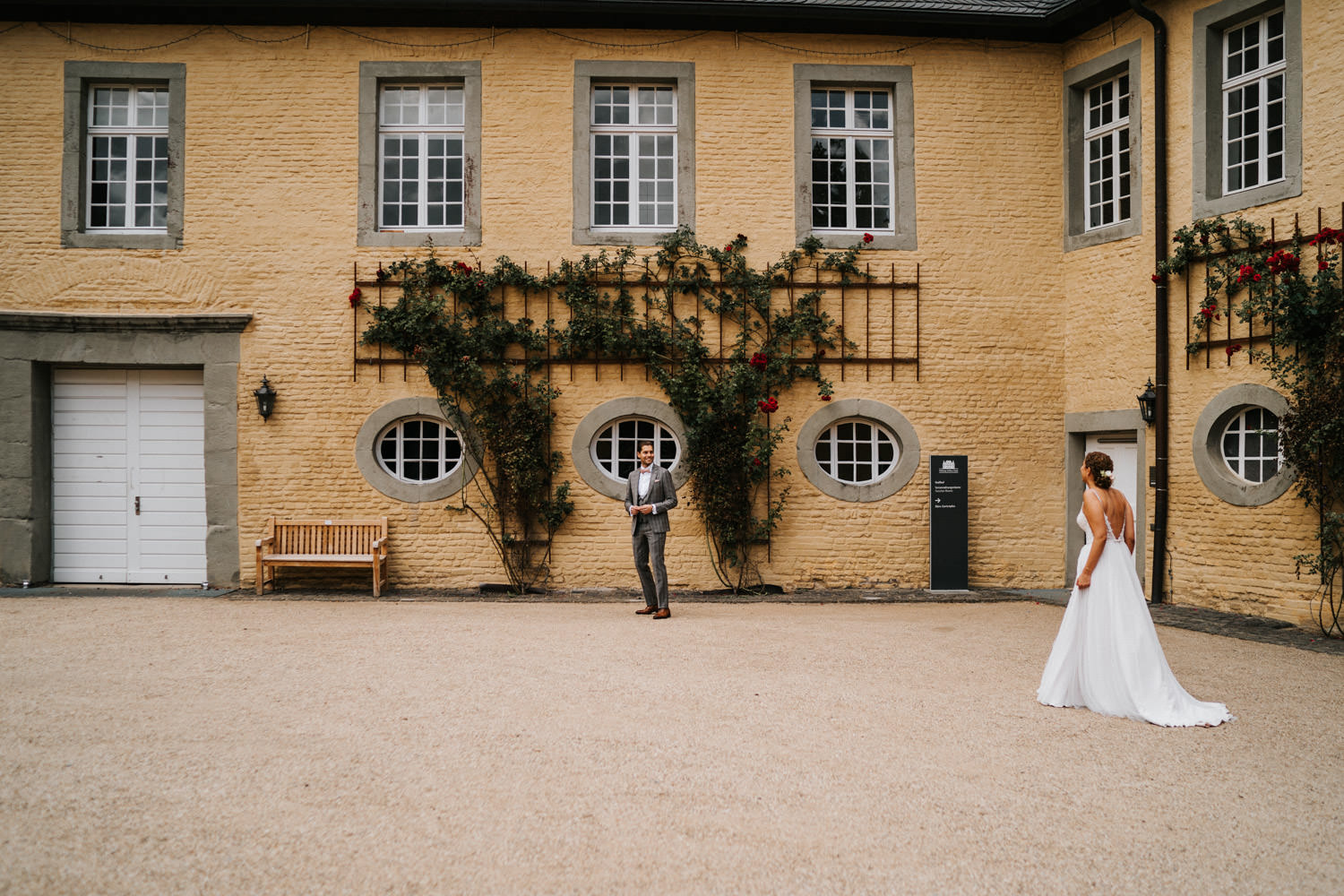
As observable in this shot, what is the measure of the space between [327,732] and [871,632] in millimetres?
4876

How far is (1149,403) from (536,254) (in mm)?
7100

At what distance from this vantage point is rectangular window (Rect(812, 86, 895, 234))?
11227mm

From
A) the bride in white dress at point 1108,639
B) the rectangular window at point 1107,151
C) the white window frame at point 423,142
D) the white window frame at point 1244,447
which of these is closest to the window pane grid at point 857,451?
the white window frame at point 1244,447

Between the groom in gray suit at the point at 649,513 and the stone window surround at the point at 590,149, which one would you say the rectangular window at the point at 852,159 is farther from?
the groom in gray suit at the point at 649,513

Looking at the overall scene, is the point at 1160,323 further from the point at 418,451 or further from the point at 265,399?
the point at 265,399

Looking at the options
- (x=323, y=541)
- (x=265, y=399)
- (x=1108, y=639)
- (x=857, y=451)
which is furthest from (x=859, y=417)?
(x=265, y=399)

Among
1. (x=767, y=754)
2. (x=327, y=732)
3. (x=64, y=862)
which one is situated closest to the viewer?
(x=64, y=862)

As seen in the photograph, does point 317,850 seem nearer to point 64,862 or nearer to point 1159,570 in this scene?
point 64,862

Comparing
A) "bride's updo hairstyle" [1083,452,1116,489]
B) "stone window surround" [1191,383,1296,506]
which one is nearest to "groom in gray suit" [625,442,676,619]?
"bride's updo hairstyle" [1083,452,1116,489]

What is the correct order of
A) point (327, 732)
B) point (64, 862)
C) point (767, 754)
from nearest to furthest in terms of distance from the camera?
1. point (64, 862)
2. point (767, 754)
3. point (327, 732)

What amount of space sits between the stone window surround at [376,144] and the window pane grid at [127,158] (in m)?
2.42

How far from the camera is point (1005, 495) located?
11133 mm

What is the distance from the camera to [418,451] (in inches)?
432

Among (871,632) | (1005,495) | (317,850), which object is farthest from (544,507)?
(317,850)
